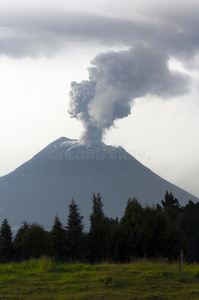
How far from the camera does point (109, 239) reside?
34.5m

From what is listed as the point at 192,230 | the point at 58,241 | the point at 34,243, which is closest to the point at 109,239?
the point at 34,243

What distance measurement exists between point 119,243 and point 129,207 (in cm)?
324

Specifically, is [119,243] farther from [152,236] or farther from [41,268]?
[41,268]

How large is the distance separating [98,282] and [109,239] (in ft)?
61.5

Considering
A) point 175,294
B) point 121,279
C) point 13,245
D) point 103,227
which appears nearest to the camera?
point 175,294

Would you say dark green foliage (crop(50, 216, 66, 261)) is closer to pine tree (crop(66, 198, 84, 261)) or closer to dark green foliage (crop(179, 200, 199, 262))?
pine tree (crop(66, 198, 84, 261))

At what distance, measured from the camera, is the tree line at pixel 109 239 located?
30125 mm

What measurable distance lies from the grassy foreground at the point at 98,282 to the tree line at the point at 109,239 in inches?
118

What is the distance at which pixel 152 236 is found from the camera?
101 feet

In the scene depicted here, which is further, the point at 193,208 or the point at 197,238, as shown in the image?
the point at 193,208

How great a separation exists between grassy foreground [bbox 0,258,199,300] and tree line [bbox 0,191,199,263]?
300cm

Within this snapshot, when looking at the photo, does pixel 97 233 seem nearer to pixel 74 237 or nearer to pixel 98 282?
pixel 74 237

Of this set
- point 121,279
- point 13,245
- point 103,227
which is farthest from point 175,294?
point 13,245

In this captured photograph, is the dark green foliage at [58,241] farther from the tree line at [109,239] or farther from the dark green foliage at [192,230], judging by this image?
the dark green foliage at [192,230]
